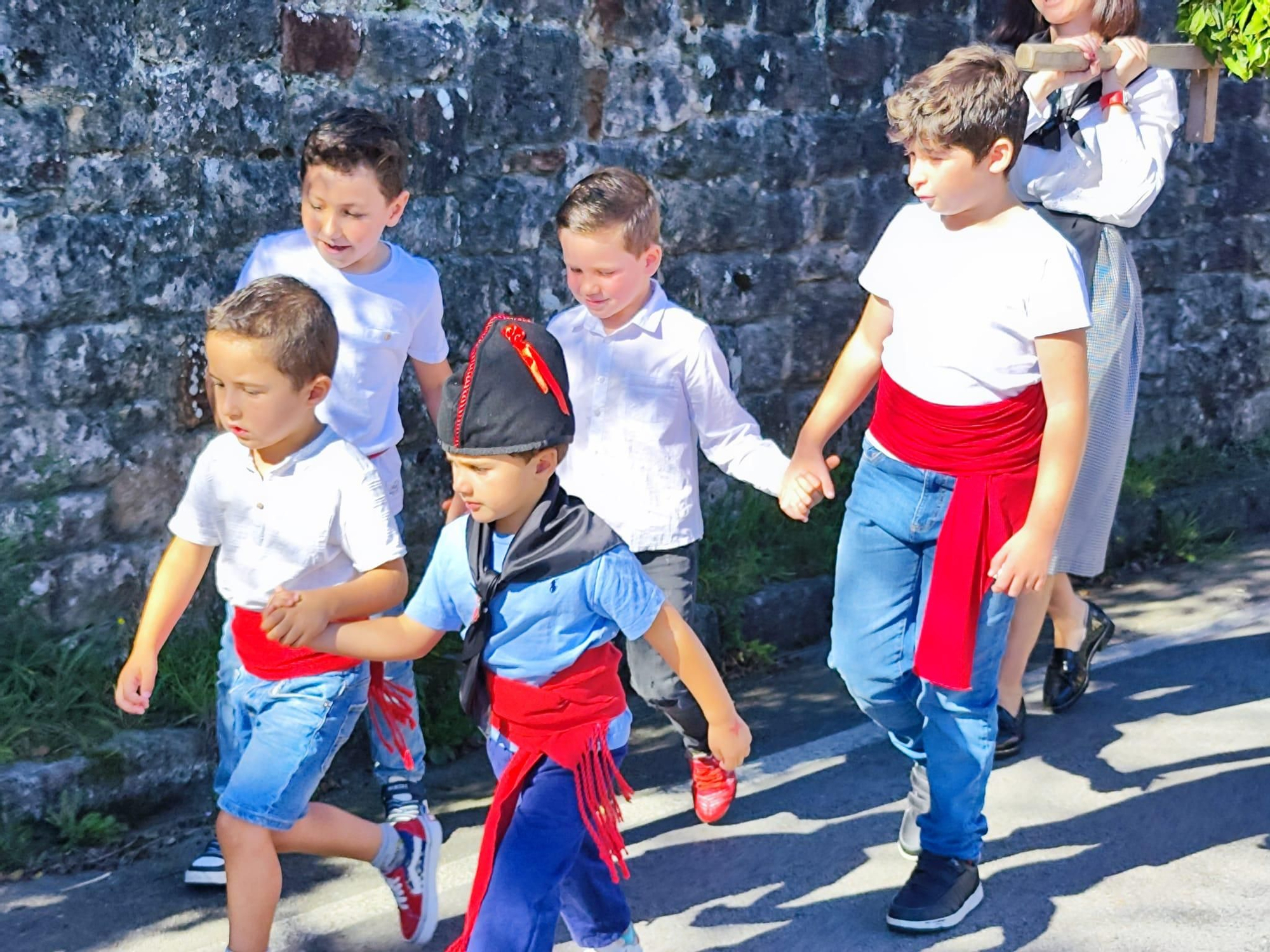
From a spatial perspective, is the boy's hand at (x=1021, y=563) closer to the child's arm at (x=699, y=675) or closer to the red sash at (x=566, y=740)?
the child's arm at (x=699, y=675)

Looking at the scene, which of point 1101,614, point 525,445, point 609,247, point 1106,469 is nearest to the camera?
point 525,445

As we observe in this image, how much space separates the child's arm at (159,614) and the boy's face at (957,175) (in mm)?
1637

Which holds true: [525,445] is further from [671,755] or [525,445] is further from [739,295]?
[739,295]

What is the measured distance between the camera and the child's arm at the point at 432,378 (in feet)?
13.9

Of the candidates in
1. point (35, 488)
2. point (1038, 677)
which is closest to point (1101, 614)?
point (1038, 677)

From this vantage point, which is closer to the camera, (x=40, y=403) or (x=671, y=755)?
(x=40, y=403)

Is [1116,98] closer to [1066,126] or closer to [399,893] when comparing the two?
[1066,126]

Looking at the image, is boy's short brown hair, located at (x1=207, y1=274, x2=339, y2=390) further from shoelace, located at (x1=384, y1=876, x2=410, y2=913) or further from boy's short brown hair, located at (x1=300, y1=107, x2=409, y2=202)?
shoelace, located at (x1=384, y1=876, x2=410, y2=913)

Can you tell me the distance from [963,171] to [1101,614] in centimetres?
201

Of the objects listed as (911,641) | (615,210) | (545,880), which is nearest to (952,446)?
(911,641)

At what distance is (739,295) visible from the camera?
18.9 feet

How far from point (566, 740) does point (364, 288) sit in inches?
55.1

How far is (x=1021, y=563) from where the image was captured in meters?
3.45

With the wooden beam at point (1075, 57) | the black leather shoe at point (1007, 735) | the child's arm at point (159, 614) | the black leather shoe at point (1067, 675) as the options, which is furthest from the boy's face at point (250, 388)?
the black leather shoe at point (1067, 675)
